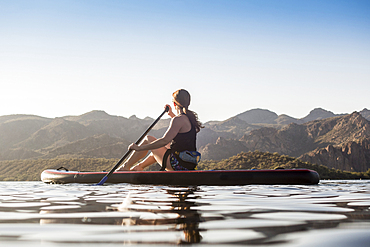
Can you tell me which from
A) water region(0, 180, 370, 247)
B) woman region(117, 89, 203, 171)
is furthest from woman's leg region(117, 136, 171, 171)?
water region(0, 180, 370, 247)

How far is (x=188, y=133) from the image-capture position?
7016 millimetres

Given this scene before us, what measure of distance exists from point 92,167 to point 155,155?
191 ft

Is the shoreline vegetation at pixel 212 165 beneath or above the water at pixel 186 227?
beneath

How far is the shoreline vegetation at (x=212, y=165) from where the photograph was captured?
4419cm

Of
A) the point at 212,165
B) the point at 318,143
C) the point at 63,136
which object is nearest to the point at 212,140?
the point at 318,143

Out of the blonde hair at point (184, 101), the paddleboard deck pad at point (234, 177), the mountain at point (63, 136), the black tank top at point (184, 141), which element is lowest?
the paddleboard deck pad at point (234, 177)

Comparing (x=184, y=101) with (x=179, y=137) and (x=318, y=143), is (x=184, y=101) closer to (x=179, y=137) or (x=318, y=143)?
(x=179, y=137)

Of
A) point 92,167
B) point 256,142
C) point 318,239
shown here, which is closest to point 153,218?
point 318,239

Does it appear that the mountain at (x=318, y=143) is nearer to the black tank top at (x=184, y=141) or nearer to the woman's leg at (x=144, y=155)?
the woman's leg at (x=144, y=155)

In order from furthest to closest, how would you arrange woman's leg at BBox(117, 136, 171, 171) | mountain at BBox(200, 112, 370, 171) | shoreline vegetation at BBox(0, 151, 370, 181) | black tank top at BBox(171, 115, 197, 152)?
mountain at BBox(200, 112, 370, 171) → shoreline vegetation at BBox(0, 151, 370, 181) → woman's leg at BBox(117, 136, 171, 171) → black tank top at BBox(171, 115, 197, 152)

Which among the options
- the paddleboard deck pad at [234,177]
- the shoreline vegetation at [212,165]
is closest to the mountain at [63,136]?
the shoreline vegetation at [212,165]

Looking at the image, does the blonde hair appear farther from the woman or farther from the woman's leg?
the woman's leg

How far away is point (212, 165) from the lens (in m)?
51.6

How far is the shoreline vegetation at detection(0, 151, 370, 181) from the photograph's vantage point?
4419cm
